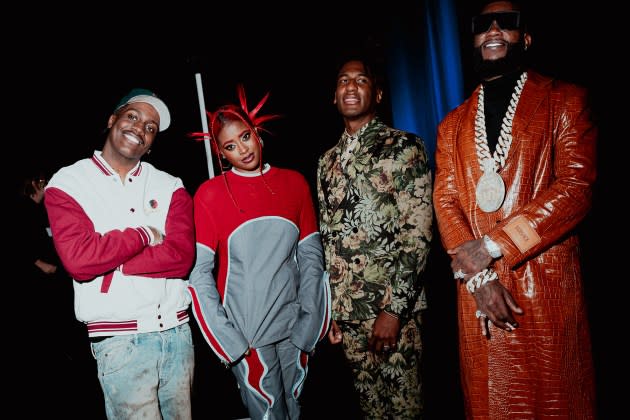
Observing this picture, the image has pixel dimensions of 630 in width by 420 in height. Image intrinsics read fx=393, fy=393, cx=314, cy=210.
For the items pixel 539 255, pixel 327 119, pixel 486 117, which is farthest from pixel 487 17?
pixel 327 119

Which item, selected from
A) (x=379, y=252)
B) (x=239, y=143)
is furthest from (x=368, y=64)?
(x=379, y=252)

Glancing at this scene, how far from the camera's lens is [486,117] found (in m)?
1.69

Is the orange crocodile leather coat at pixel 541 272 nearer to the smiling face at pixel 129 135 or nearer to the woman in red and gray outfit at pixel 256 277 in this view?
the woman in red and gray outfit at pixel 256 277

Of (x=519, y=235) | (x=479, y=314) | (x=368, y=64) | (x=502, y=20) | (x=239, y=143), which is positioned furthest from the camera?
(x=368, y=64)

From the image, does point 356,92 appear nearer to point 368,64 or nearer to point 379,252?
point 368,64

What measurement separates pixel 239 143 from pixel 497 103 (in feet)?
3.94

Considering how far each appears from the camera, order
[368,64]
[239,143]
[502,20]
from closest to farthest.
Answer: [502,20] → [239,143] → [368,64]

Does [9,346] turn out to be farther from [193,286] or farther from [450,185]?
[450,185]

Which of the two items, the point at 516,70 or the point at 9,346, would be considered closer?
the point at 516,70

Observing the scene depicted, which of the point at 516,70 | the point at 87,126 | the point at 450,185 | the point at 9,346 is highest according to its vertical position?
the point at 87,126

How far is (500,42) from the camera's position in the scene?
5.39 feet

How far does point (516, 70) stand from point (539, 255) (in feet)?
2.56

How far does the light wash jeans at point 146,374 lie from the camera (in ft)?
5.50

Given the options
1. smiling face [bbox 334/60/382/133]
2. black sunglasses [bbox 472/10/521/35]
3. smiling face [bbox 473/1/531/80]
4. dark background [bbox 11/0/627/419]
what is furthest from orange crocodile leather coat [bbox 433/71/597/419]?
dark background [bbox 11/0/627/419]
